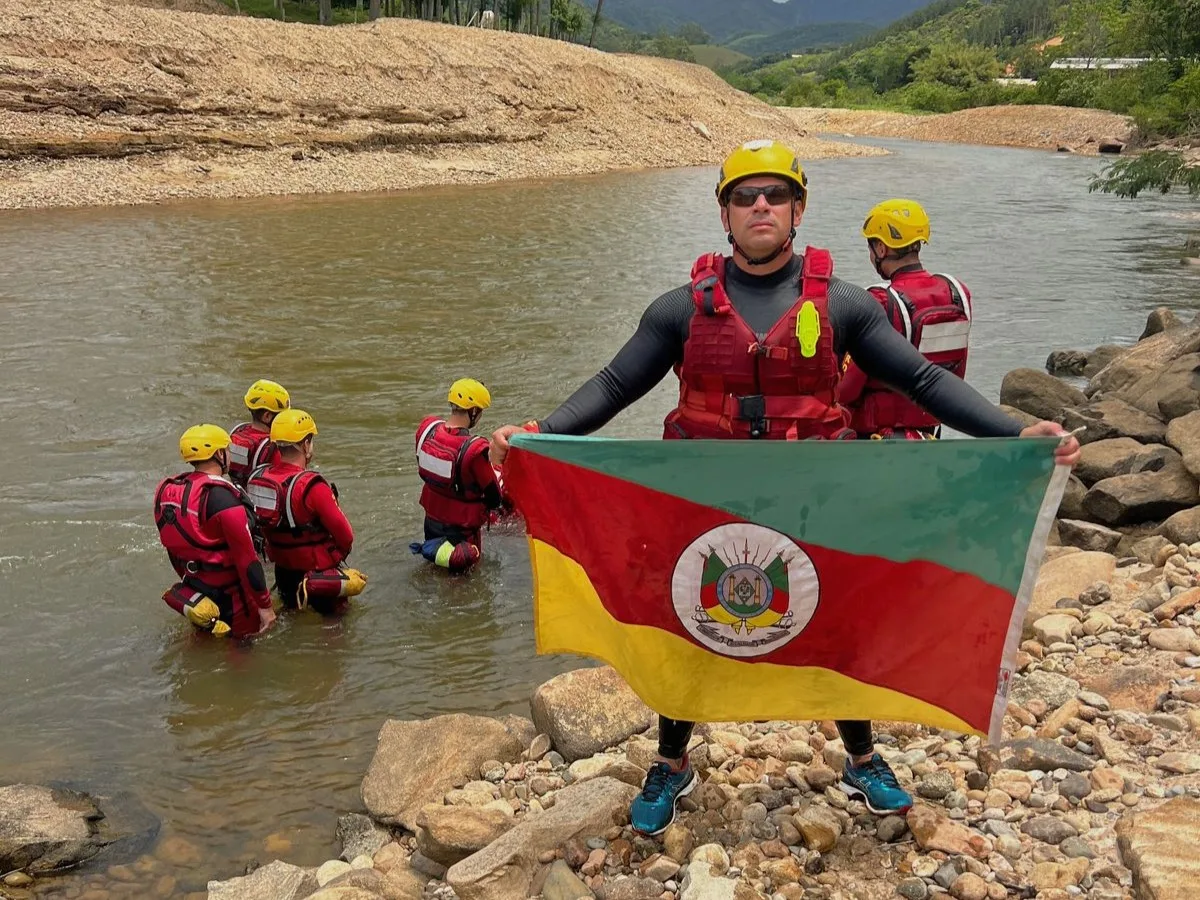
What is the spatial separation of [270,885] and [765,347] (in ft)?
10.6

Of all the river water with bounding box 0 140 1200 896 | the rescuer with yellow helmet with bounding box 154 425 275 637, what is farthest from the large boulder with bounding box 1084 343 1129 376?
the rescuer with yellow helmet with bounding box 154 425 275 637

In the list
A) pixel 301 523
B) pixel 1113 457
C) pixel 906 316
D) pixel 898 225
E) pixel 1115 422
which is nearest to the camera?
pixel 906 316

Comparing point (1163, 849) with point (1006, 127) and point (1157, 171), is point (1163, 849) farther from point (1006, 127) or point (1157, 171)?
point (1006, 127)

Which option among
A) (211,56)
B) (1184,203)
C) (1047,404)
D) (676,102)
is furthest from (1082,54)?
(1047,404)

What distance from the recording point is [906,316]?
5.90m

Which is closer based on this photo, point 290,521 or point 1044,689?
point 1044,689

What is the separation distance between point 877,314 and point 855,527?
78 cm

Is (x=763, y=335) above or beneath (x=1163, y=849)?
above

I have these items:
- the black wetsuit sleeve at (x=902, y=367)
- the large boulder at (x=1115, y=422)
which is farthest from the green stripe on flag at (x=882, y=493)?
the large boulder at (x=1115, y=422)

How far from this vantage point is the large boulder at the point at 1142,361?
11517 millimetres

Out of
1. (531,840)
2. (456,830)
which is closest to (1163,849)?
(531,840)

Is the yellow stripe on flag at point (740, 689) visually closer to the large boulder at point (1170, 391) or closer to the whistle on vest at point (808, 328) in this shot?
the whistle on vest at point (808, 328)

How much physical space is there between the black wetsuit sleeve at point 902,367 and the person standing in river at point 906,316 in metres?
2.22

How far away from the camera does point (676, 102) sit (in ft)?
185
